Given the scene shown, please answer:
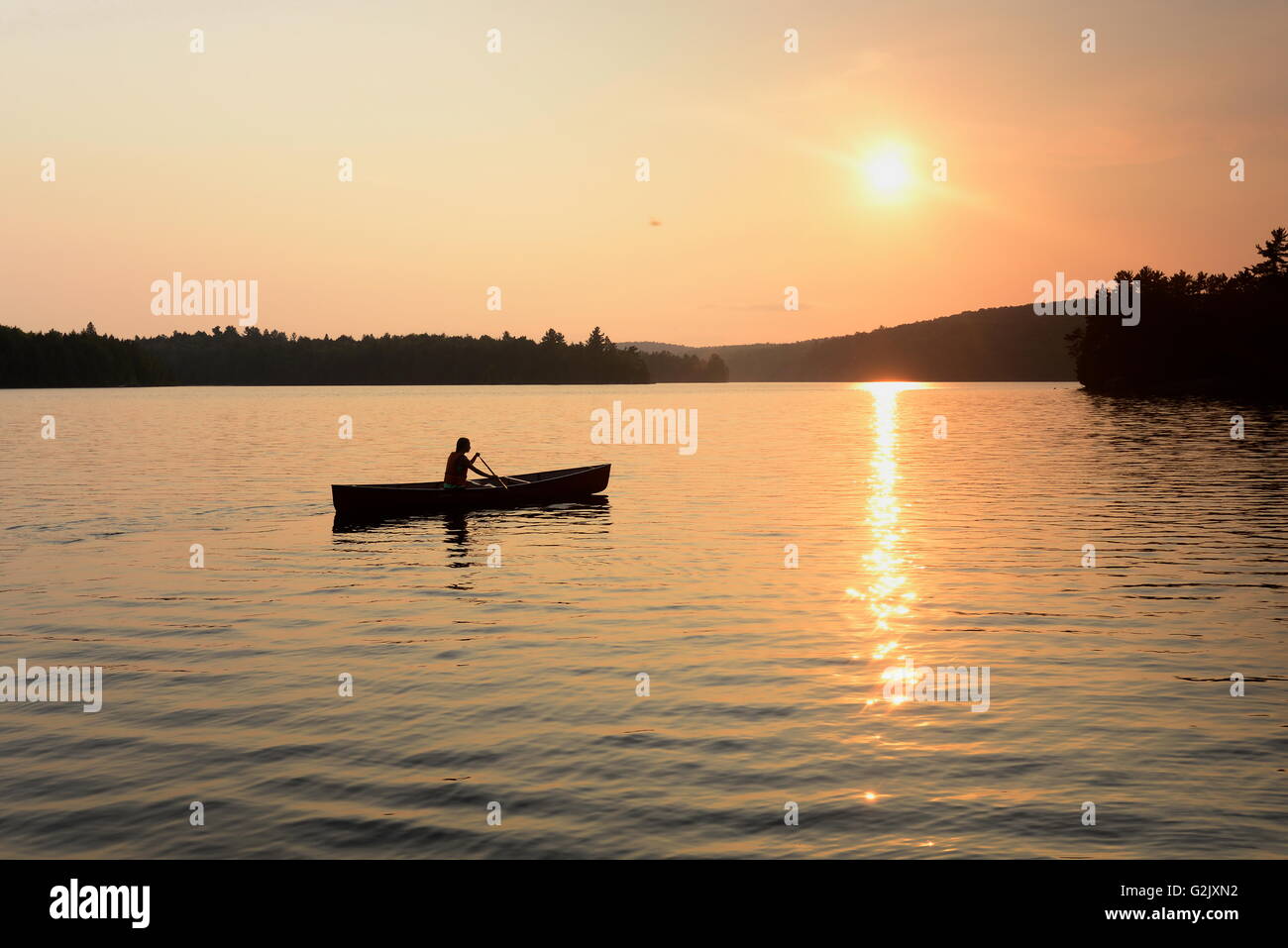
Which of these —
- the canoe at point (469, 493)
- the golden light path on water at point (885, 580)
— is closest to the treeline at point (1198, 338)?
the golden light path on water at point (885, 580)

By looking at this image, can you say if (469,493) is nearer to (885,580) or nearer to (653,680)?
(885,580)

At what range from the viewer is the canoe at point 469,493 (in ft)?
103

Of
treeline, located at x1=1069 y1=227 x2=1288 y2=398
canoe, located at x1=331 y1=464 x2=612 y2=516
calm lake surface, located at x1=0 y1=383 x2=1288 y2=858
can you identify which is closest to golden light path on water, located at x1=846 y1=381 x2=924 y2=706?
calm lake surface, located at x1=0 y1=383 x2=1288 y2=858

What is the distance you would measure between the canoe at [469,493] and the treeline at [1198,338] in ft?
371

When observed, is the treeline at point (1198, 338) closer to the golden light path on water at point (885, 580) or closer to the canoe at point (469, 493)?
the golden light path on water at point (885, 580)

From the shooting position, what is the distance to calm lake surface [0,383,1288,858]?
372 inches

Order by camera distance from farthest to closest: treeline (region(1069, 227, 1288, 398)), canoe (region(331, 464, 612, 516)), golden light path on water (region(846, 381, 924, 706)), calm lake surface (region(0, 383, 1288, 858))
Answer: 1. treeline (region(1069, 227, 1288, 398))
2. canoe (region(331, 464, 612, 516))
3. golden light path on water (region(846, 381, 924, 706))
4. calm lake surface (region(0, 383, 1288, 858))

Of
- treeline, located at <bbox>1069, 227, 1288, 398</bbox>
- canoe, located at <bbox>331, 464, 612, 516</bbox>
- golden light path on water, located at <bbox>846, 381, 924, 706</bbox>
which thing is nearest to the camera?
golden light path on water, located at <bbox>846, 381, 924, 706</bbox>

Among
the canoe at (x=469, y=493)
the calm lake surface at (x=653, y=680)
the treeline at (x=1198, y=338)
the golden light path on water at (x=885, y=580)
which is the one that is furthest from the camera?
the treeline at (x=1198, y=338)

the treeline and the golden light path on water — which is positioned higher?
the treeline

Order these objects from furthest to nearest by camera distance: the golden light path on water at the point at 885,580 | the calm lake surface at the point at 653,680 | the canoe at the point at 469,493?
the canoe at the point at 469,493 → the golden light path on water at the point at 885,580 → the calm lake surface at the point at 653,680

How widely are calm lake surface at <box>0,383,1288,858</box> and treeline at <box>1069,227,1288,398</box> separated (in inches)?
4154

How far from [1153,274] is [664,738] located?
160 metres

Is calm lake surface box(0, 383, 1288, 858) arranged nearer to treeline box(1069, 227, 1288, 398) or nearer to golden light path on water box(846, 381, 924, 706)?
golden light path on water box(846, 381, 924, 706)
